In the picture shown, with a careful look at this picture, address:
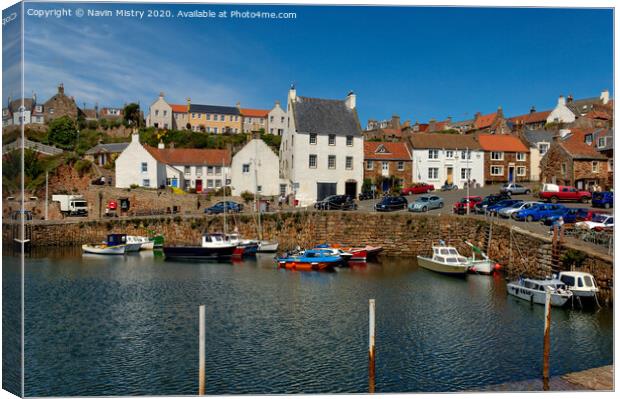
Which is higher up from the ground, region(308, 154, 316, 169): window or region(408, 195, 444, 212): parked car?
region(308, 154, 316, 169): window

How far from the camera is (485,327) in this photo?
1609 centimetres

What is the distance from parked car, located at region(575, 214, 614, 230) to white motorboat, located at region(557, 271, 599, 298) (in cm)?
481

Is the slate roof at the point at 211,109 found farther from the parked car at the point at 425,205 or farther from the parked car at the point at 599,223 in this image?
the parked car at the point at 599,223

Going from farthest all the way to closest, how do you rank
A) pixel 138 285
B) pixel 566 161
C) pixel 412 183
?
pixel 412 183 < pixel 566 161 < pixel 138 285

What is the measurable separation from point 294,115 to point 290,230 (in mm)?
8133

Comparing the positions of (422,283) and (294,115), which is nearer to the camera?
(422,283)

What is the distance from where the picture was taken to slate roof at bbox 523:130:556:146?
48.9 m

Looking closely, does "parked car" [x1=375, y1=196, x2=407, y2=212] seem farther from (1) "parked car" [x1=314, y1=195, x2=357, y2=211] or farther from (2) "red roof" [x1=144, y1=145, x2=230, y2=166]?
(2) "red roof" [x1=144, y1=145, x2=230, y2=166]

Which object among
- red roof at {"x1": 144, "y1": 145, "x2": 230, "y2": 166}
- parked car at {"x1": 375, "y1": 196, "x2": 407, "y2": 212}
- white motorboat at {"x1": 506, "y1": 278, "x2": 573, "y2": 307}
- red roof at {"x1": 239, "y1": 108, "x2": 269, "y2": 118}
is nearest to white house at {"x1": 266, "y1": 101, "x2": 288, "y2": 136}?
red roof at {"x1": 239, "y1": 108, "x2": 269, "y2": 118}

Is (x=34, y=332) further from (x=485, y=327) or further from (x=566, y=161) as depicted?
(x=566, y=161)

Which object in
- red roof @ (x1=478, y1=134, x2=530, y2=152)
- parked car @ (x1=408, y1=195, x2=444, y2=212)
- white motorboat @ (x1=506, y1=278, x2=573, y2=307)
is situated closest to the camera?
white motorboat @ (x1=506, y1=278, x2=573, y2=307)

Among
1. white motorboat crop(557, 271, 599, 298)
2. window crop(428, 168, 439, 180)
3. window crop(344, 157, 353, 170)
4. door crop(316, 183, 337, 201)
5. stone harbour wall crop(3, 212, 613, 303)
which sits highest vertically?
window crop(344, 157, 353, 170)

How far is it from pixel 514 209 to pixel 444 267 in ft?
20.4

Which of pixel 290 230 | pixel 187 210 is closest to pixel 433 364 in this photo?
pixel 290 230
